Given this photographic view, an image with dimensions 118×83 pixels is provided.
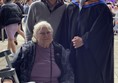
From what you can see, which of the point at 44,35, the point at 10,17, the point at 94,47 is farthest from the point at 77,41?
the point at 10,17

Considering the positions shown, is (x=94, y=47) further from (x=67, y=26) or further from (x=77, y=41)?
(x=67, y=26)

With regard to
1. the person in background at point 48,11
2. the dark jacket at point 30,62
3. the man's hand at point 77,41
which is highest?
the person in background at point 48,11

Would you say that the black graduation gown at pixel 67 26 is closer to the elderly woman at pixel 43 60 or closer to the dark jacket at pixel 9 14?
the elderly woman at pixel 43 60

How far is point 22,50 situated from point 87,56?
68cm

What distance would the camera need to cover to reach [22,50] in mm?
3361

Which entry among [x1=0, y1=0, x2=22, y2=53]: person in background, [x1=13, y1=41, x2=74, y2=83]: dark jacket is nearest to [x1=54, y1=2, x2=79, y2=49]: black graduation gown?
[x1=13, y1=41, x2=74, y2=83]: dark jacket

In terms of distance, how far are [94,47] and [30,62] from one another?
2.23 feet

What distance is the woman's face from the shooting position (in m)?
3.38

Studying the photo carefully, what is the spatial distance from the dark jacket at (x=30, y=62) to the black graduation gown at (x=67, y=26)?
202 mm

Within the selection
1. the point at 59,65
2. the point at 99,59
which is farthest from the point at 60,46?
the point at 99,59

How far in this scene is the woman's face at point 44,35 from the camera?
3.38 metres

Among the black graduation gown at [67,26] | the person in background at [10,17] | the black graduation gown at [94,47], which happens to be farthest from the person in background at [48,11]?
the person in background at [10,17]

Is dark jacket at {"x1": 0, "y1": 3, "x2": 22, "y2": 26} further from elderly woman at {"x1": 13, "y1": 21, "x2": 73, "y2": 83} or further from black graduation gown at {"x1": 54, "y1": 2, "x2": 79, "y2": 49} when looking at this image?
elderly woman at {"x1": 13, "y1": 21, "x2": 73, "y2": 83}

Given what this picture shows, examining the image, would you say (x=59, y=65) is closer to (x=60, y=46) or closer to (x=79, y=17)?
(x=60, y=46)
